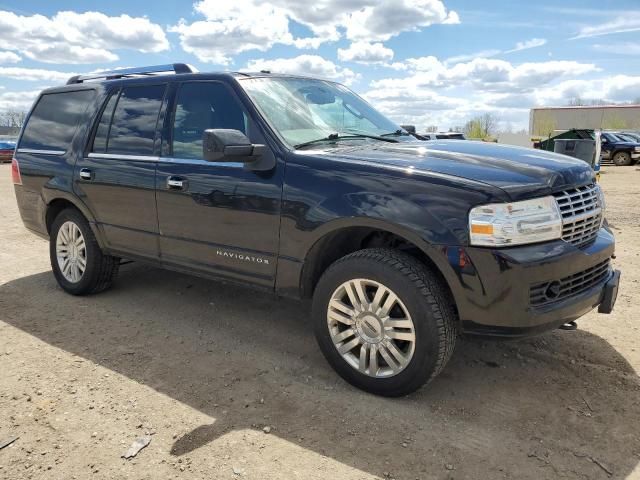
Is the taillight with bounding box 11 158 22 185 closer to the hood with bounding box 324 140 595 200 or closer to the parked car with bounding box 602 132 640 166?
the hood with bounding box 324 140 595 200

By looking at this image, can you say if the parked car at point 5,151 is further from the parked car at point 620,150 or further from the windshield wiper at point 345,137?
the parked car at point 620,150

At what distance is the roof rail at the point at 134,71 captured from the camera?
4384mm

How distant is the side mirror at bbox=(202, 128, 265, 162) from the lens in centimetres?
327

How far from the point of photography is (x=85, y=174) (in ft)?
15.5

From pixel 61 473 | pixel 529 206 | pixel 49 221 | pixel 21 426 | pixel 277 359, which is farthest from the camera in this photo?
pixel 49 221

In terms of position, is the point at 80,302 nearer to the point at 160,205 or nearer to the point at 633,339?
the point at 160,205

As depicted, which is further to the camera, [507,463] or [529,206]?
[529,206]

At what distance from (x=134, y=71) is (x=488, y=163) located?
11.1ft

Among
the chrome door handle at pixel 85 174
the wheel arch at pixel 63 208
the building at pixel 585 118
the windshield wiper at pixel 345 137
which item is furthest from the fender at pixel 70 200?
the building at pixel 585 118

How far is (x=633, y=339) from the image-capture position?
3998 mm

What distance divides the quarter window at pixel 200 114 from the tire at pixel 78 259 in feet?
4.99

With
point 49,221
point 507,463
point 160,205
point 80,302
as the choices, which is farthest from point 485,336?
point 49,221

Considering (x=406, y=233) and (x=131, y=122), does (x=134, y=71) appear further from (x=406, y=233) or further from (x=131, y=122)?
(x=406, y=233)

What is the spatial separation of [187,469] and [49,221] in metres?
3.70
